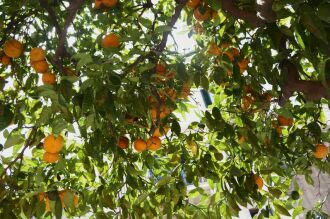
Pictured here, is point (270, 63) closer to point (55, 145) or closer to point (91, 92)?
point (91, 92)

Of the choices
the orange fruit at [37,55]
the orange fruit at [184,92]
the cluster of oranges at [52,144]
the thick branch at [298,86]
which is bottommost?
the thick branch at [298,86]

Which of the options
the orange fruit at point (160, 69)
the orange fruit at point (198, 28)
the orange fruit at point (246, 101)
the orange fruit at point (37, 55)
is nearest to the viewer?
the orange fruit at point (37, 55)

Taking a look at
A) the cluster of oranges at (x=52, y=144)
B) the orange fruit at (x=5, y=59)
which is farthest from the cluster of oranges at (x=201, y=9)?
the orange fruit at (x=5, y=59)

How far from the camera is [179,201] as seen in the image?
2.04 meters

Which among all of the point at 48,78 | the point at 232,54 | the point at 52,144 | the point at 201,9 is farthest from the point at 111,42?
the point at 232,54

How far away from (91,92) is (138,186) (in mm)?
948

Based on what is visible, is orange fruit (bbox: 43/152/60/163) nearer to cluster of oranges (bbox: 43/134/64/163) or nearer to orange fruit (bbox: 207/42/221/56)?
cluster of oranges (bbox: 43/134/64/163)

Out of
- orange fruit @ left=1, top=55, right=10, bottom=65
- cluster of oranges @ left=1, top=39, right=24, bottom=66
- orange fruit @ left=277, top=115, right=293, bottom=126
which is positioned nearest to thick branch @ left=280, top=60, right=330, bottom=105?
orange fruit @ left=277, top=115, right=293, bottom=126

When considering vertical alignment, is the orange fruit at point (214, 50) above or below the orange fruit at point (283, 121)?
above

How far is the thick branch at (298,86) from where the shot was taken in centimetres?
146

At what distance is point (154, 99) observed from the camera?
165 cm

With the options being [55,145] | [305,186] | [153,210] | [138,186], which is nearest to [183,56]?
[55,145]

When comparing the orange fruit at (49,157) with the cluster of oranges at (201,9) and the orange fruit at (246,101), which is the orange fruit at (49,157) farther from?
the orange fruit at (246,101)

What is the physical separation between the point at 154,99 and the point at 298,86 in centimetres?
64
